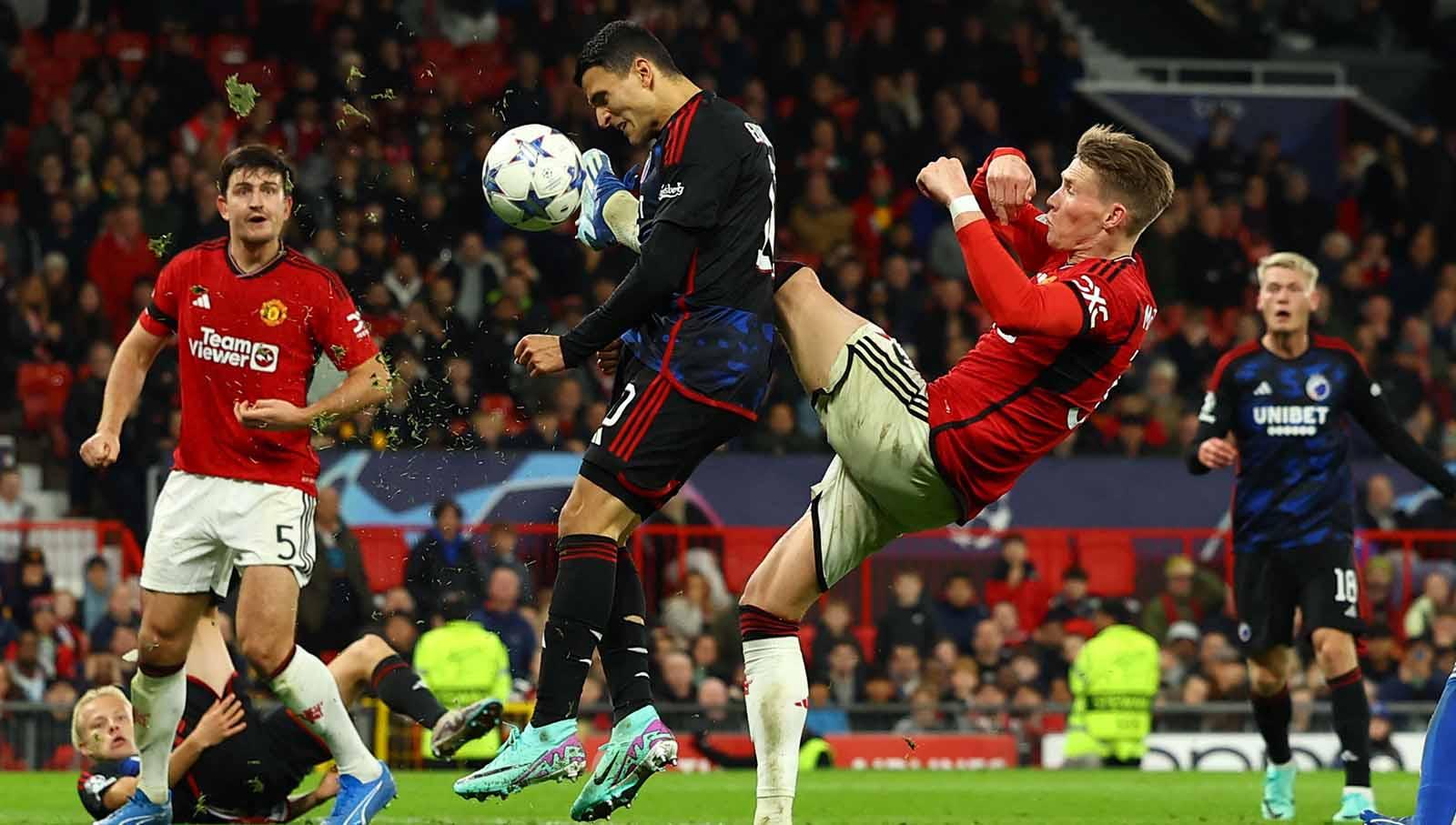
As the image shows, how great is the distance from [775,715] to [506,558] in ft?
25.7

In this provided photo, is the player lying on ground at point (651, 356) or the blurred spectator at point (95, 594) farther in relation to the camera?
the blurred spectator at point (95, 594)

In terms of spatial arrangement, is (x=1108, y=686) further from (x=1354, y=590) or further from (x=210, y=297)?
(x=210, y=297)

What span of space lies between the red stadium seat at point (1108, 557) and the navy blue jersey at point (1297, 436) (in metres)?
5.56

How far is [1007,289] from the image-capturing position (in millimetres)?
6418

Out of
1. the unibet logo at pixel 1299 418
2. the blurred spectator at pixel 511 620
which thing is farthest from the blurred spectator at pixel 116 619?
the unibet logo at pixel 1299 418

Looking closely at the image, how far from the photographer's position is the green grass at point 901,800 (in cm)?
926

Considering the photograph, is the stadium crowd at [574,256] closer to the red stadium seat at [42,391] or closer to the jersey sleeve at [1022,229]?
the red stadium seat at [42,391]

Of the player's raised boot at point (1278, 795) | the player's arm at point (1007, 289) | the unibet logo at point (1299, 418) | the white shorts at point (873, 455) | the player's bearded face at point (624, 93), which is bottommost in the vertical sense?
the player's raised boot at point (1278, 795)

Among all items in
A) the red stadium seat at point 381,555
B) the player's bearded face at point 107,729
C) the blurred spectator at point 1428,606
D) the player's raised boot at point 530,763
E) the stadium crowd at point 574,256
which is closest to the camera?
the player's raised boot at point 530,763

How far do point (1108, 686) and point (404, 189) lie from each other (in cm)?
712

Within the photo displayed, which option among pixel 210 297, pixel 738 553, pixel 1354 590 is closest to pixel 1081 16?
pixel 738 553

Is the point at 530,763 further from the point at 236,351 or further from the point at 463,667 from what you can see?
the point at 463,667

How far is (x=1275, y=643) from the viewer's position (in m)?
10.3

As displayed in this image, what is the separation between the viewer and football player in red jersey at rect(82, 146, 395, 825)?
777 cm
